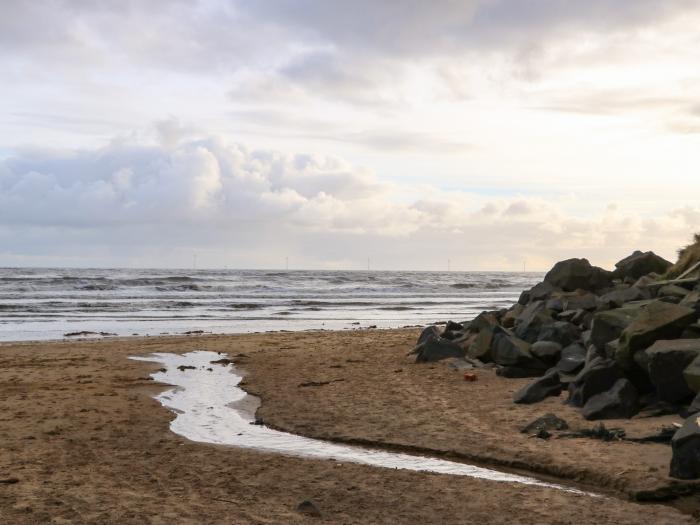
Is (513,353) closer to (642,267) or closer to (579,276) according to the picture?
(579,276)

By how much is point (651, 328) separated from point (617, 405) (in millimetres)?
1210

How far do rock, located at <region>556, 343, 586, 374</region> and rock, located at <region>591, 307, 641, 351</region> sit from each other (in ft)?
1.83

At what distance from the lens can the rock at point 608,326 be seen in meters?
11.3

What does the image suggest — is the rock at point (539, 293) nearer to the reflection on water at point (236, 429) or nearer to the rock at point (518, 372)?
the rock at point (518, 372)

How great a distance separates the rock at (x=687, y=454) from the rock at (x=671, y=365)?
2.24 m

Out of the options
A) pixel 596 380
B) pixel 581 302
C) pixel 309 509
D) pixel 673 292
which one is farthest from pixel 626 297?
pixel 309 509

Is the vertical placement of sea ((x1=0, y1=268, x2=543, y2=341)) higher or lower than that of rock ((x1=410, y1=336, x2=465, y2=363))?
lower

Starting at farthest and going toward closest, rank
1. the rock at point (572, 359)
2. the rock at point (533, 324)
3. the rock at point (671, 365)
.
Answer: the rock at point (533, 324)
the rock at point (572, 359)
the rock at point (671, 365)

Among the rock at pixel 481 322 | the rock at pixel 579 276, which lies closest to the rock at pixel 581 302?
the rock at pixel 579 276

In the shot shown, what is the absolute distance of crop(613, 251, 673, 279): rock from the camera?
18.1 metres

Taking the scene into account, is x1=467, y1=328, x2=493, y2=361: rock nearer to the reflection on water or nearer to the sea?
the reflection on water

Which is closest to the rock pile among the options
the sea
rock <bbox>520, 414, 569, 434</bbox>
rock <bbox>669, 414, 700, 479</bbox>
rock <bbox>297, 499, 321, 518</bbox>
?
rock <bbox>669, 414, 700, 479</bbox>

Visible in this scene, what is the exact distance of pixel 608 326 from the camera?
37.5 ft

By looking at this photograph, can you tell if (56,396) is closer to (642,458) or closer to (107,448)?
A: (107,448)
